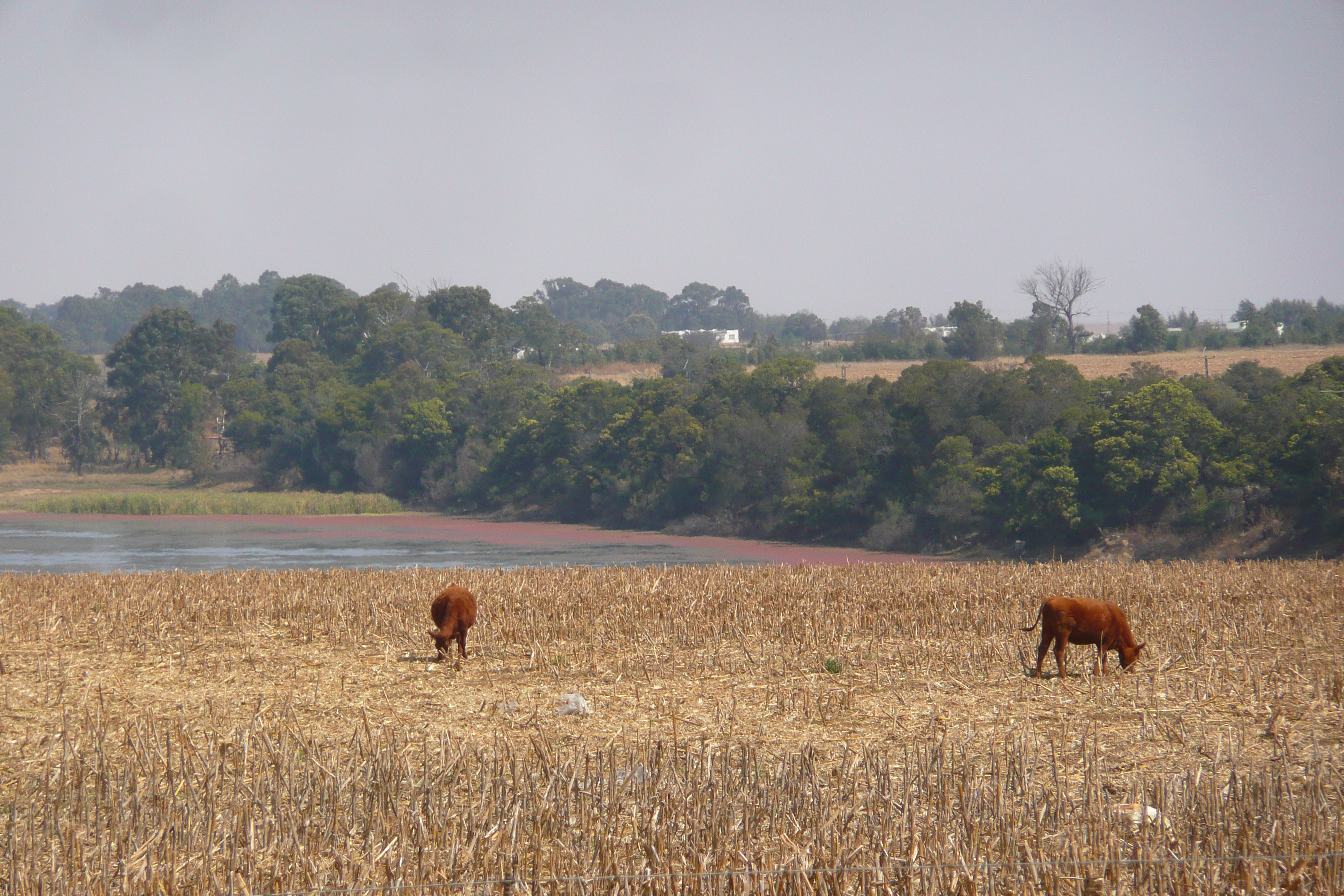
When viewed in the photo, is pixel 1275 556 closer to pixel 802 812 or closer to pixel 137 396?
pixel 802 812

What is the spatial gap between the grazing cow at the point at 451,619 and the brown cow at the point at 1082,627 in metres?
6.11

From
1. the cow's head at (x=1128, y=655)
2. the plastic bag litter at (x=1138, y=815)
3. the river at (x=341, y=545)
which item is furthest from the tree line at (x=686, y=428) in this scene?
the plastic bag litter at (x=1138, y=815)

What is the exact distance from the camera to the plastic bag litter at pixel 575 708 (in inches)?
381

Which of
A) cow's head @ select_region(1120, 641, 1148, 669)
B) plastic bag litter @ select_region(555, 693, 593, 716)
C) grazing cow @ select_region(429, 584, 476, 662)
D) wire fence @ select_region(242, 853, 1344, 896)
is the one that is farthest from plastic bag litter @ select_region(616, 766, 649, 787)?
cow's head @ select_region(1120, 641, 1148, 669)

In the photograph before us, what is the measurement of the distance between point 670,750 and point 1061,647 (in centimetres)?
497

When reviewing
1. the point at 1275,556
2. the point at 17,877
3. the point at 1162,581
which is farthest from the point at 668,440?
the point at 17,877

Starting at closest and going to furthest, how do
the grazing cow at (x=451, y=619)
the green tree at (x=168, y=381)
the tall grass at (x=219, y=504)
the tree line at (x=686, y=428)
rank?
the grazing cow at (x=451, y=619)
the tree line at (x=686, y=428)
the tall grass at (x=219, y=504)
the green tree at (x=168, y=381)

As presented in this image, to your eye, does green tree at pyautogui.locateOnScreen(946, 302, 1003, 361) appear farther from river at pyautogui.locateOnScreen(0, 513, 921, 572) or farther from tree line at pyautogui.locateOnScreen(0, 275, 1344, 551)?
river at pyautogui.locateOnScreen(0, 513, 921, 572)

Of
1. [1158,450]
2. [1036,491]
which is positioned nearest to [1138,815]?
[1158,450]

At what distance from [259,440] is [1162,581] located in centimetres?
6943

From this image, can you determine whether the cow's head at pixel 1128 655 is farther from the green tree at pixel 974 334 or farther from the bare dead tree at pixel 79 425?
the bare dead tree at pixel 79 425

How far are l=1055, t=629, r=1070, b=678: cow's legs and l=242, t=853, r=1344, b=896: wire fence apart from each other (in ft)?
17.8

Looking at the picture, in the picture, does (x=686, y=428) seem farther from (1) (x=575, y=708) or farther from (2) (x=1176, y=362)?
(1) (x=575, y=708)

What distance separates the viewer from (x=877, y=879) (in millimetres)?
5402
